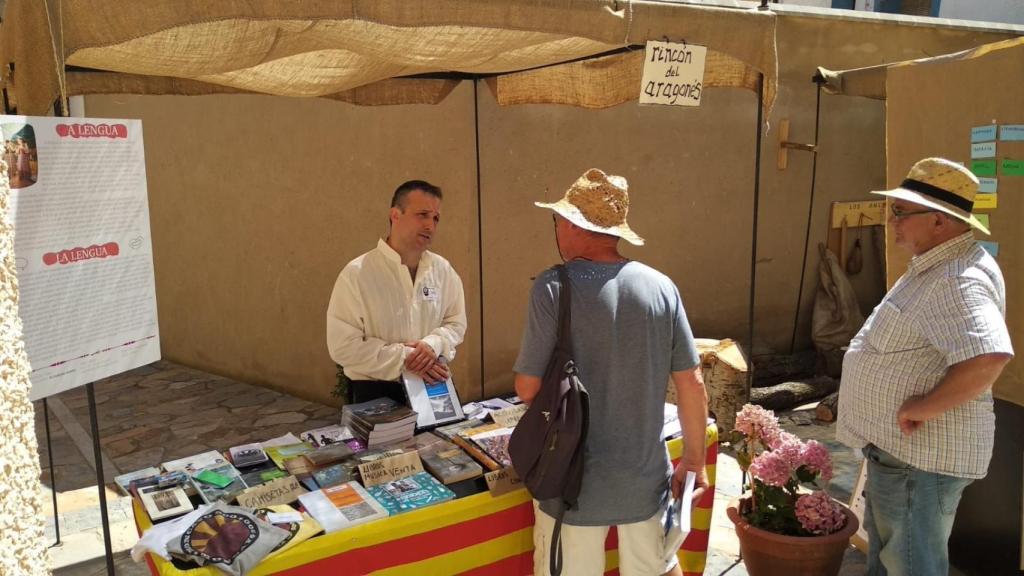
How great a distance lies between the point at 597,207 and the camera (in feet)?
8.46

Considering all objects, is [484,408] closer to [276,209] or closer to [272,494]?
[272,494]

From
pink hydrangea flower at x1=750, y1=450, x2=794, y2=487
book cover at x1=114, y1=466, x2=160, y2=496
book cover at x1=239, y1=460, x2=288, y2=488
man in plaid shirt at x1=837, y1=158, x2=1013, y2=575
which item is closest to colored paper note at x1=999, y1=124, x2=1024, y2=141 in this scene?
man in plaid shirt at x1=837, y1=158, x2=1013, y2=575

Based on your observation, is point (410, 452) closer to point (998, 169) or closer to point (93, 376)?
point (93, 376)

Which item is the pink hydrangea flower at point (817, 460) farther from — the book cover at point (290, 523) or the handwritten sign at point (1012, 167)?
the book cover at point (290, 523)

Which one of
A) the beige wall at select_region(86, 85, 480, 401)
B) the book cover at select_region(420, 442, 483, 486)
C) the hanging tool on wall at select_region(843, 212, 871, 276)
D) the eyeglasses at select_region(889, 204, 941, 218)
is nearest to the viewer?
the eyeglasses at select_region(889, 204, 941, 218)

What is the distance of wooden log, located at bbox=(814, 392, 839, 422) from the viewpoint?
629cm

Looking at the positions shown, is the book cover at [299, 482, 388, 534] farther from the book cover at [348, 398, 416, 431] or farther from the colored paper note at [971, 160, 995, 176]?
the colored paper note at [971, 160, 995, 176]

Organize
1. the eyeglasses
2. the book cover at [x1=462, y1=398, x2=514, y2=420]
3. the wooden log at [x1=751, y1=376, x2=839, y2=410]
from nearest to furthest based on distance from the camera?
the eyeglasses < the book cover at [x1=462, y1=398, x2=514, y2=420] < the wooden log at [x1=751, y1=376, x2=839, y2=410]

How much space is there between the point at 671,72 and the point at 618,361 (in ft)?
4.72

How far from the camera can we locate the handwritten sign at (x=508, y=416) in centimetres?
343

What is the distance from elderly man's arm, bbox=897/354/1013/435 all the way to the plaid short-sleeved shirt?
0.03 metres


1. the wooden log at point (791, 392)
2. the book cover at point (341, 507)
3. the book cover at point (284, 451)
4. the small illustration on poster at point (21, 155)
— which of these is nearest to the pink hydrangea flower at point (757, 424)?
the book cover at point (341, 507)

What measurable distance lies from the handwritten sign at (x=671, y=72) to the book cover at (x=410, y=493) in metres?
1.85

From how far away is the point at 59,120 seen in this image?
203 centimetres
